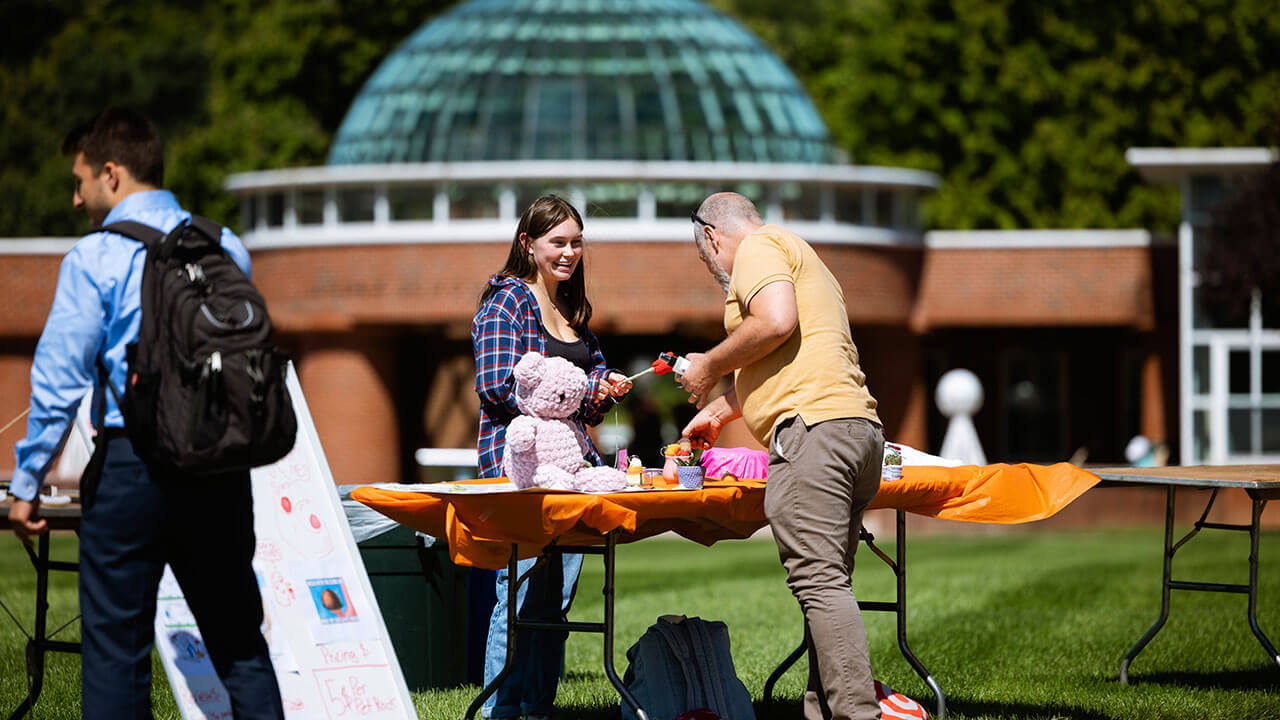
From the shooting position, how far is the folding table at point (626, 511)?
593 centimetres

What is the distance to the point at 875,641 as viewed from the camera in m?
10.0

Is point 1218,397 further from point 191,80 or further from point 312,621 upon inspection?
point 191,80

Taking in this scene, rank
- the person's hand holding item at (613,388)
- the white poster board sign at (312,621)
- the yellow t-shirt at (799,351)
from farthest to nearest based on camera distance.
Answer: the person's hand holding item at (613,388)
the yellow t-shirt at (799,351)
the white poster board sign at (312,621)

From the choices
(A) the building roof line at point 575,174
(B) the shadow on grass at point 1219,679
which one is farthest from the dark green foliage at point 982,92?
(B) the shadow on grass at point 1219,679

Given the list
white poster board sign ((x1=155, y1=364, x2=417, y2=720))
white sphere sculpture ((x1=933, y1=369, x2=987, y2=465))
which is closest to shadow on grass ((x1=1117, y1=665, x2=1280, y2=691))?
white poster board sign ((x1=155, y1=364, x2=417, y2=720))

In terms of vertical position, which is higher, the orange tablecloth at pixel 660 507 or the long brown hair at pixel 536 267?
the long brown hair at pixel 536 267

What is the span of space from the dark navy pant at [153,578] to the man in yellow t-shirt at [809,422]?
6.11 feet

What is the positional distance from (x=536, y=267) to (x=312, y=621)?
6.14ft

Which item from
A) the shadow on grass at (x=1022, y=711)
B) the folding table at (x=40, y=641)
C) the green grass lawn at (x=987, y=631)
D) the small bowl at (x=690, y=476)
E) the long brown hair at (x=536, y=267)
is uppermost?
the long brown hair at (x=536, y=267)

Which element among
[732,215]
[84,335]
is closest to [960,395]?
[732,215]

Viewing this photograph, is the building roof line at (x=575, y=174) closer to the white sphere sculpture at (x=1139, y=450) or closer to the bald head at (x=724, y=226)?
the white sphere sculpture at (x=1139, y=450)

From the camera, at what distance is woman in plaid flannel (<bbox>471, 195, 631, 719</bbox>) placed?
673 centimetres

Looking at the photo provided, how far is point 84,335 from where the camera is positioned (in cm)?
482

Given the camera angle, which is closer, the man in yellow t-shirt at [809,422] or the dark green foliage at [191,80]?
the man in yellow t-shirt at [809,422]
